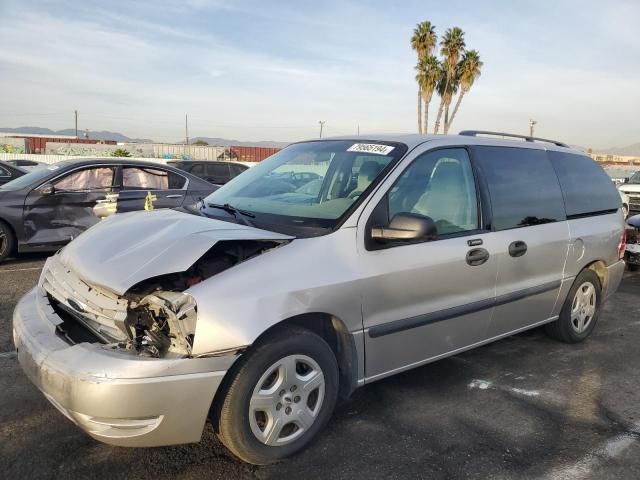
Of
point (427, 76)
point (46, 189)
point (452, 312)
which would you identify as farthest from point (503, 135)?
point (427, 76)

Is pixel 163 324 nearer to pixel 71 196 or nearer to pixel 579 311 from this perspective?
pixel 579 311


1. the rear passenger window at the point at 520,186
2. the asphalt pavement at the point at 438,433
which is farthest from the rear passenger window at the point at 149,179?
the rear passenger window at the point at 520,186

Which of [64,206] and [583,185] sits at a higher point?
[583,185]

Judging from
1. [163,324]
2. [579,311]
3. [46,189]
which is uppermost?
[46,189]

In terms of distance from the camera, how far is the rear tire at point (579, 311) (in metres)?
4.55

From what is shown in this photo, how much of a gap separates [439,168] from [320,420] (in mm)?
1775

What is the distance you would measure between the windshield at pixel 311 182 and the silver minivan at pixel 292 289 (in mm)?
15

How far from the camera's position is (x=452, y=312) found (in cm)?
340

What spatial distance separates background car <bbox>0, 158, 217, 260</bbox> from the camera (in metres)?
7.12

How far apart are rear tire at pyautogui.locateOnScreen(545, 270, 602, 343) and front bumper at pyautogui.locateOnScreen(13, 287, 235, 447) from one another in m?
3.31

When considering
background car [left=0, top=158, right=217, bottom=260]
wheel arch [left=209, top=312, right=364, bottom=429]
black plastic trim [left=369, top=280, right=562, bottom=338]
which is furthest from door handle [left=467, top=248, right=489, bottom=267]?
background car [left=0, top=158, right=217, bottom=260]

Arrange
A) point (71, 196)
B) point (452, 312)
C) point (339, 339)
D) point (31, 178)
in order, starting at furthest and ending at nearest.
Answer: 1. point (31, 178)
2. point (71, 196)
3. point (452, 312)
4. point (339, 339)

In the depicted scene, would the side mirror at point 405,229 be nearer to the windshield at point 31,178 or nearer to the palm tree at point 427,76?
the windshield at point 31,178

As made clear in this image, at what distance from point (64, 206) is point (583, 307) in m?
6.51
